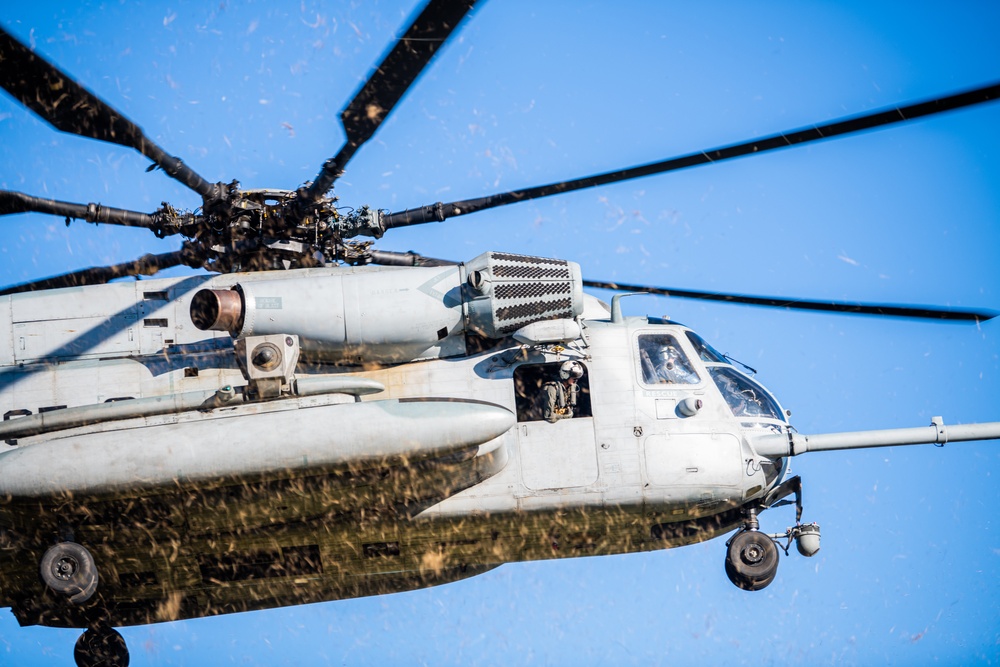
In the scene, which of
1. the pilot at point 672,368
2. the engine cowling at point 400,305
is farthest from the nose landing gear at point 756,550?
the engine cowling at point 400,305

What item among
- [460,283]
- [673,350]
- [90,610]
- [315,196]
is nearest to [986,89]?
→ [673,350]

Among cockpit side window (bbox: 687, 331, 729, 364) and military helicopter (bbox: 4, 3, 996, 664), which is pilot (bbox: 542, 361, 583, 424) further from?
cockpit side window (bbox: 687, 331, 729, 364)

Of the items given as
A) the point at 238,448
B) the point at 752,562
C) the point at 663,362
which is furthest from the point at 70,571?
the point at 752,562

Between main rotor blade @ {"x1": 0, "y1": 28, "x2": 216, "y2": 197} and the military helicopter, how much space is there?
1514 mm

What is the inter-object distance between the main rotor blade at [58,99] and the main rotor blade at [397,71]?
1.70 meters

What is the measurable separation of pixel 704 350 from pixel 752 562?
2.06 metres

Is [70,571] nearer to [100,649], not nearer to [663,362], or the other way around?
[100,649]

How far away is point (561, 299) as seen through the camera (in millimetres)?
9859

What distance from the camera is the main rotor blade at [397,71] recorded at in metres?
6.83

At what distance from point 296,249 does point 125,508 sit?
2.75 m

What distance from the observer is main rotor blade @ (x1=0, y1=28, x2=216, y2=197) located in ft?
25.0

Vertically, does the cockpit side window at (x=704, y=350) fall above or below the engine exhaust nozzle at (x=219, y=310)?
below

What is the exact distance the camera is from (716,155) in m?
8.35

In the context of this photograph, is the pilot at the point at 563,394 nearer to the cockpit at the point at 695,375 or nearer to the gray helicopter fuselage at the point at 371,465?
the gray helicopter fuselage at the point at 371,465
